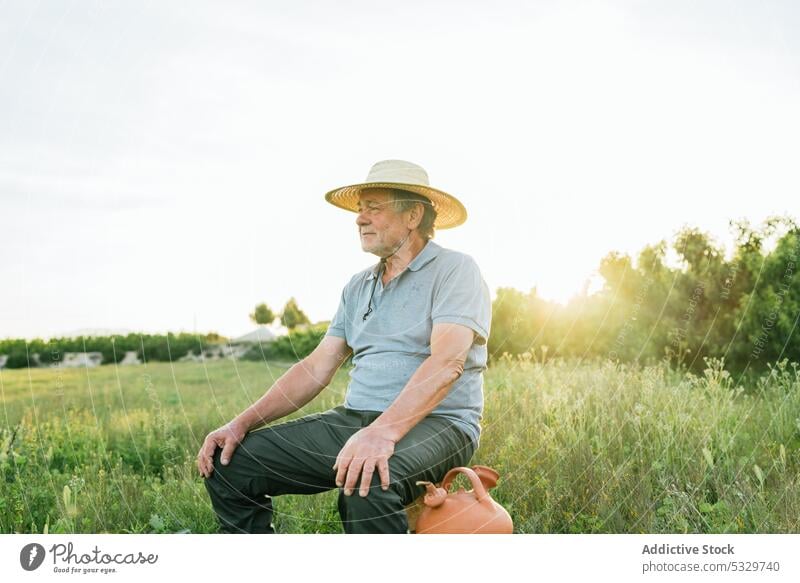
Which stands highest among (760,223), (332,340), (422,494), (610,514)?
(760,223)

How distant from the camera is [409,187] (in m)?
2.77

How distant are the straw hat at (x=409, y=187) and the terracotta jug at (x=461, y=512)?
927mm

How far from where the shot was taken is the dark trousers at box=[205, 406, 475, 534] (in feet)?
8.27

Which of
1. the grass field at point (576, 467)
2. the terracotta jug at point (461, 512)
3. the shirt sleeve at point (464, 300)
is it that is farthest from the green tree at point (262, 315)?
the terracotta jug at point (461, 512)

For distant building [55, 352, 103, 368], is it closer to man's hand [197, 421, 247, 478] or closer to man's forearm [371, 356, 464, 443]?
man's hand [197, 421, 247, 478]

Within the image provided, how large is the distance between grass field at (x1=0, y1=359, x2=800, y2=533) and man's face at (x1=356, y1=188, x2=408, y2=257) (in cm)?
97

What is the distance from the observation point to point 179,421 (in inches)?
171

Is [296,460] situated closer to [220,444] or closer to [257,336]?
[220,444]

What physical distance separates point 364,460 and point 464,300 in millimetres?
602

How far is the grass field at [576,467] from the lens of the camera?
2838 mm
